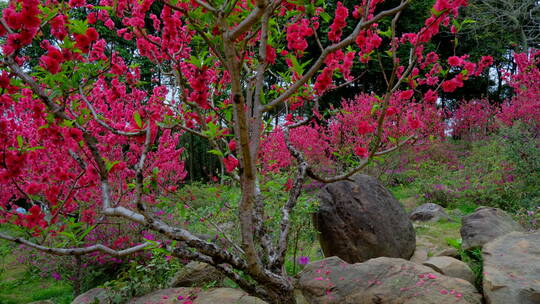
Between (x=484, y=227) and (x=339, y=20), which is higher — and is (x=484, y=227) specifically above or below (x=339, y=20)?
below

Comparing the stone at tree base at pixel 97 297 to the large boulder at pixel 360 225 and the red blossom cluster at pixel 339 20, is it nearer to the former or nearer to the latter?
the large boulder at pixel 360 225

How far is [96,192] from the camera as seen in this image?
16.6ft

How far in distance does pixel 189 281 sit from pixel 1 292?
3976 millimetres

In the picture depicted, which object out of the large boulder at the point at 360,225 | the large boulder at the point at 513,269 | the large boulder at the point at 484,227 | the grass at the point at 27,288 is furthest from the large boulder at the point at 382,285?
the grass at the point at 27,288

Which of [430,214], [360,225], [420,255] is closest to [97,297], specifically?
[360,225]

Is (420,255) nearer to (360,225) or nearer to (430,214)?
(360,225)

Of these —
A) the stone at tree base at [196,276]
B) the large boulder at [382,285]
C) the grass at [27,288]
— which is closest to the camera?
the large boulder at [382,285]

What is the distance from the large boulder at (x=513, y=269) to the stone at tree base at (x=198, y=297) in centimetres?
224

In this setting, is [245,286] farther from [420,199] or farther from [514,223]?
[420,199]

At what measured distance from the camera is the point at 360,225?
478 cm

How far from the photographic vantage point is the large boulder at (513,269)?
9.75 ft

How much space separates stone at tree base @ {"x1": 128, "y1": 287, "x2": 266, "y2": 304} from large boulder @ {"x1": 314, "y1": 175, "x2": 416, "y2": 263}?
198 centimetres

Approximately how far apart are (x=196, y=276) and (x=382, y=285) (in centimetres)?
223

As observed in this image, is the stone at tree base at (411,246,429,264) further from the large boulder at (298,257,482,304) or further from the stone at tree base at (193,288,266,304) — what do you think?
the stone at tree base at (193,288,266,304)
